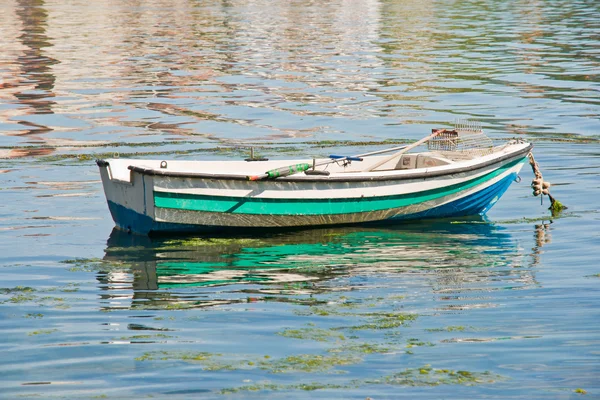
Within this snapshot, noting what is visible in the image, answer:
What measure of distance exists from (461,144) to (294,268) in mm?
5696

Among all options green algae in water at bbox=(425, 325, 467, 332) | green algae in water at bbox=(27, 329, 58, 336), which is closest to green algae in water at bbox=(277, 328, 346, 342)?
green algae in water at bbox=(425, 325, 467, 332)

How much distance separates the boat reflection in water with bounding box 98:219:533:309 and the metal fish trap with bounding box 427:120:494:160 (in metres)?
1.54

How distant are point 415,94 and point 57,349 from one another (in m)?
25.5

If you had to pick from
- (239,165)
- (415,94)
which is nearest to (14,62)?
(415,94)

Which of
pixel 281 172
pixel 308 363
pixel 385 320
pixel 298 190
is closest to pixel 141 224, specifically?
pixel 281 172

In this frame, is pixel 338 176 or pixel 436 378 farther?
pixel 338 176

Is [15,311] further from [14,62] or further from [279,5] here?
[279,5]

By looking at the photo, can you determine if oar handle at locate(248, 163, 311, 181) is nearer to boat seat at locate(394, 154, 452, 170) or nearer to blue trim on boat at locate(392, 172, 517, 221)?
blue trim on boat at locate(392, 172, 517, 221)

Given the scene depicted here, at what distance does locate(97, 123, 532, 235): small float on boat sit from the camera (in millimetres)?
Result: 14914

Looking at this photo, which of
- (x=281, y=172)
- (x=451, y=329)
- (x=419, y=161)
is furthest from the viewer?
(x=419, y=161)

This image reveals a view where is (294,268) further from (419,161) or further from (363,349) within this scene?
(419,161)

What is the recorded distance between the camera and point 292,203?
1548 cm

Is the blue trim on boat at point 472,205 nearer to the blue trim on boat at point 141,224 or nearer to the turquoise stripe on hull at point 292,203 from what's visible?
the turquoise stripe on hull at point 292,203

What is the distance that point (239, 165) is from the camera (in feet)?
54.2
